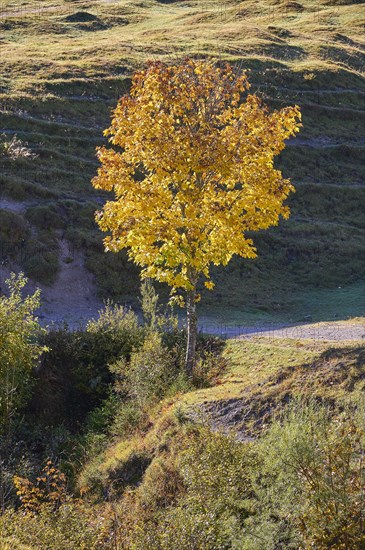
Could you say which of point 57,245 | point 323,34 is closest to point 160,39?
point 323,34

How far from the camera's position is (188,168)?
50.8 feet

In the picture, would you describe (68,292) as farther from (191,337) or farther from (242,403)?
(242,403)

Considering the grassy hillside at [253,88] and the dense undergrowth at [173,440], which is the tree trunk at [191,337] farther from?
the grassy hillside at [253,88]

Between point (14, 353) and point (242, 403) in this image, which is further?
point (14, 353)

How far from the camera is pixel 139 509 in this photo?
12914mm

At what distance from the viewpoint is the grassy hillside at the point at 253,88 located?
97.1 ft

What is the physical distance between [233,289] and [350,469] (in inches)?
777

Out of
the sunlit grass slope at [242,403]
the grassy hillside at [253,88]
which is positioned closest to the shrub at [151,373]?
the sunlit grass slope at [242,403]

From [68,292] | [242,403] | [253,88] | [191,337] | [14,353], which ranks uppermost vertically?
[253,88]

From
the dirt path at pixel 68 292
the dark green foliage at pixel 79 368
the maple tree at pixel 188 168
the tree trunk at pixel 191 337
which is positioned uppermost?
the maple tree at pixel 188 168

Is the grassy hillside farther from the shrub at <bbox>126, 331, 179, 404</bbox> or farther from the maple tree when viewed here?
the maple tree

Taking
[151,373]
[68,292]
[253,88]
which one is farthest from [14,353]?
[253,88]

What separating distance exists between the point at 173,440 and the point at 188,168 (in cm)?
557

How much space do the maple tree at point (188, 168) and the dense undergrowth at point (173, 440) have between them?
2886 millimetres
